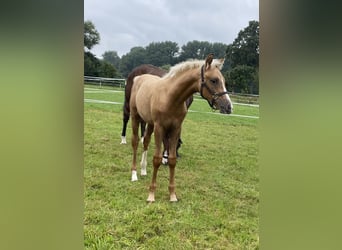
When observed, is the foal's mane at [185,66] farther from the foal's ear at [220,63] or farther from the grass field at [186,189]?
the grass field at [186,189]

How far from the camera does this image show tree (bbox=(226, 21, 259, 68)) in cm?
75

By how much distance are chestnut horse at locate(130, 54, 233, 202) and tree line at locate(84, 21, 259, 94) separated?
0.18ft

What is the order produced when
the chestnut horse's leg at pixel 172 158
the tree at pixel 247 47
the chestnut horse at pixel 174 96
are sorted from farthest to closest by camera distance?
1. the chestnut horse's leg at pixel 172 158
2. the chestnut horse at pixel 174 96
3. the tree at pixel 247 47

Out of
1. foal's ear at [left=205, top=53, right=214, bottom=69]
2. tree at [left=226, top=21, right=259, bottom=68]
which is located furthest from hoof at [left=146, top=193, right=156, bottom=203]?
tree at [left=226, top=21, right=259, bottom=68]

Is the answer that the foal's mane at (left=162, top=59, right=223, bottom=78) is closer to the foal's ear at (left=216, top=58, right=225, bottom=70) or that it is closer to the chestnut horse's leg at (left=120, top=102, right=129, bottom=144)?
the foal's ear at (left=216, top=58, right=225, bottom=70)

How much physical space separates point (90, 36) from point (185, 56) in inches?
16.8

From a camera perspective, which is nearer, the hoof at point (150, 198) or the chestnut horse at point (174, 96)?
the chestnut horse at point (174, 96)

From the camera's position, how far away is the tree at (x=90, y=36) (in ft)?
2.66

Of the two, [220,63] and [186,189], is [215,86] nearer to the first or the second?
[220,63]

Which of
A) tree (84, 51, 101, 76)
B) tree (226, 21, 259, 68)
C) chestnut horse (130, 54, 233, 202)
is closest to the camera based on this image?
tree (226, 21, 259, 68)

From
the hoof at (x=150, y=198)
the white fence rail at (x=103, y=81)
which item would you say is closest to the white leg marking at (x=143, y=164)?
the hoof at (x=150, y=198)
